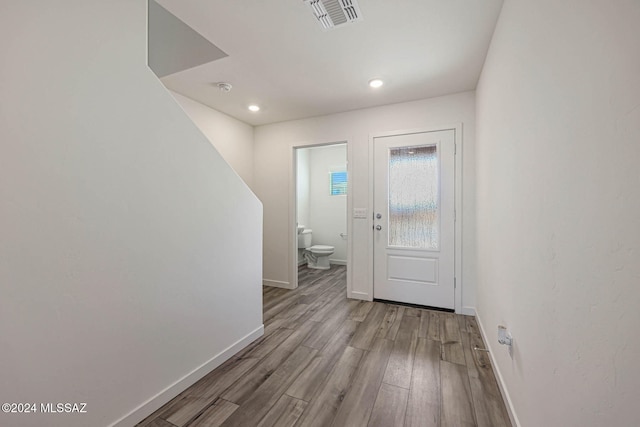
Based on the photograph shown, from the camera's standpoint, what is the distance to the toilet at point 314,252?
189 inches

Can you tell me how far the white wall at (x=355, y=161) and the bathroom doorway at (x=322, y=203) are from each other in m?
1.33

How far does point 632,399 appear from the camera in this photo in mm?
554

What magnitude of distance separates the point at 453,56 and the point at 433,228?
1676mm

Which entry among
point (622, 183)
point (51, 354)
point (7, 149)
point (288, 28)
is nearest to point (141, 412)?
point (51, 354)

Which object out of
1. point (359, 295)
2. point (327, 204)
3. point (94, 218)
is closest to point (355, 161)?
point (359, 295)

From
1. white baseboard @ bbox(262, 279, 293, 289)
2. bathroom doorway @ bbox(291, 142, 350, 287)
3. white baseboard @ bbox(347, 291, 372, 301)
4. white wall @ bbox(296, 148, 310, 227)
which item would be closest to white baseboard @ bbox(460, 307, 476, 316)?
white baseboard @ bbox(347, 291, 372, 301)

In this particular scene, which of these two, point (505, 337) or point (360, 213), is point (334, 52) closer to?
point (360, 213)

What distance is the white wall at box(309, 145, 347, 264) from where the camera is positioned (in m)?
5.30

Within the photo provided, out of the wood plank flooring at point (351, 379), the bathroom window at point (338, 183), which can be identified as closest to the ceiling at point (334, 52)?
the bathroom window at point (338, 183)

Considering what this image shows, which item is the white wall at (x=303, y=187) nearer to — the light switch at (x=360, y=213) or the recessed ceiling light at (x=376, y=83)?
the light switch at (x=360, y=213)

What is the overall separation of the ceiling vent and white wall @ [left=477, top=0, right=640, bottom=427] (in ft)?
2.85

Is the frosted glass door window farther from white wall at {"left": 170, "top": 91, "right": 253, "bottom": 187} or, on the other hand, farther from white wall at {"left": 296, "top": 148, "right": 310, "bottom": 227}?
white wall at {"left": 296, "top": 148, "right": 310, "bottom": 227}

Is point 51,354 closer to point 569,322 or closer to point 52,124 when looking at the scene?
point 52,124

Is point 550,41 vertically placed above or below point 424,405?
above
